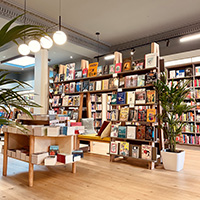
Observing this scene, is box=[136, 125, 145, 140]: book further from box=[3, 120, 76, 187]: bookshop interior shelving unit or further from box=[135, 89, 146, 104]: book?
box=[3, 120, 76, 187]: bookshop interior shelving unit

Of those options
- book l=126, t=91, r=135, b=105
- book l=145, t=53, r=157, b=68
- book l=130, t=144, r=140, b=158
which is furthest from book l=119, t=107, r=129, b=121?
book l=145, t=53, r=157, b=68

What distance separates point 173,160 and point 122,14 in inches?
177

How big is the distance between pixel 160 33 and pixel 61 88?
419cm

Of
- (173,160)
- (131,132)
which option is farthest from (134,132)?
(173,160)

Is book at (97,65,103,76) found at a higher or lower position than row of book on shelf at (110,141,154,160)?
higher

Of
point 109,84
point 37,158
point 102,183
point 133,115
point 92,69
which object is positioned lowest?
point 102,183

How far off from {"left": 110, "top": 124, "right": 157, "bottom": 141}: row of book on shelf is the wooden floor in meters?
0.57

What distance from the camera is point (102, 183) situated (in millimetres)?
2818

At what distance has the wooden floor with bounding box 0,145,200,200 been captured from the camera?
7.85 ft

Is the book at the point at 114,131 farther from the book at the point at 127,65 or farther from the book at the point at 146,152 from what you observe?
the book at the point at 127,65

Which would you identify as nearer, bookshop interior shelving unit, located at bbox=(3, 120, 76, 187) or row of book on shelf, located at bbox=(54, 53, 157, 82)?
bookshop interior shelving unit, located at bbox=(3, 120, 76, 187)

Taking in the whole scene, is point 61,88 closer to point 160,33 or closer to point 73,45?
point 73,45

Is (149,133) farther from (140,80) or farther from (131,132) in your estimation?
(140,80)

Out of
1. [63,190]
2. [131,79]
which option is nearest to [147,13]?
[131,79]
